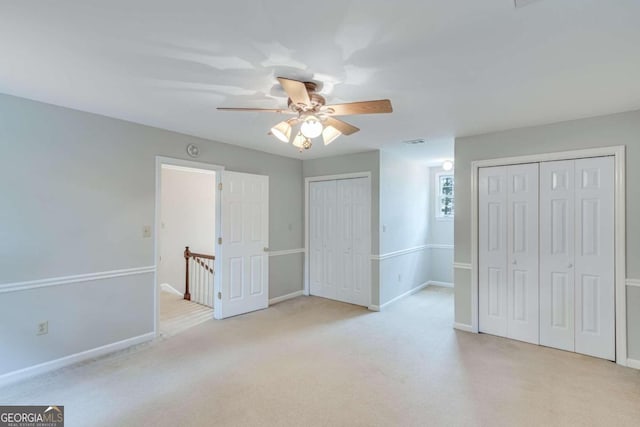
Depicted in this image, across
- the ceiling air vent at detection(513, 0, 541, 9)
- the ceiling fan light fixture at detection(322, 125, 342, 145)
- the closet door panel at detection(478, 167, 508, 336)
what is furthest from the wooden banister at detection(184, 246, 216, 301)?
the ceiling air vent at detection(513, 0, 541, 9)

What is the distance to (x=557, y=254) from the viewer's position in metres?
3.30

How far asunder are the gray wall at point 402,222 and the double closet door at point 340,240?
10.6 inches

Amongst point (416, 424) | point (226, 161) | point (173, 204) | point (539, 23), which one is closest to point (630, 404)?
point (416, 424)

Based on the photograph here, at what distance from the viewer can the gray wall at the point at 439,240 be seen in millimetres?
6164

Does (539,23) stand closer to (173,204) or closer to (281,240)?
(281,240)

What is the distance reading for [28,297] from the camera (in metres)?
2.70

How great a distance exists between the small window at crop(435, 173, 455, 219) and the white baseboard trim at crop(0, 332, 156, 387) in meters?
5.46

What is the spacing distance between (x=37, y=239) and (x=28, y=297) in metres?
0.51

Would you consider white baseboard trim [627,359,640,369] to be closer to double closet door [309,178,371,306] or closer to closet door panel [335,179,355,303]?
double closet door [309,178,371,306]

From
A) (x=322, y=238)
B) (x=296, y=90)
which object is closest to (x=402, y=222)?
(x=322, y=238)

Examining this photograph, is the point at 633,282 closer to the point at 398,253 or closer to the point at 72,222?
the point at 398,253

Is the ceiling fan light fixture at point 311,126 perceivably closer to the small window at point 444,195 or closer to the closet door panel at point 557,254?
the closet door panel at point 557,254

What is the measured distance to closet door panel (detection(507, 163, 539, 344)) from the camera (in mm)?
3431

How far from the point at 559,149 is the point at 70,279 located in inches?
203
